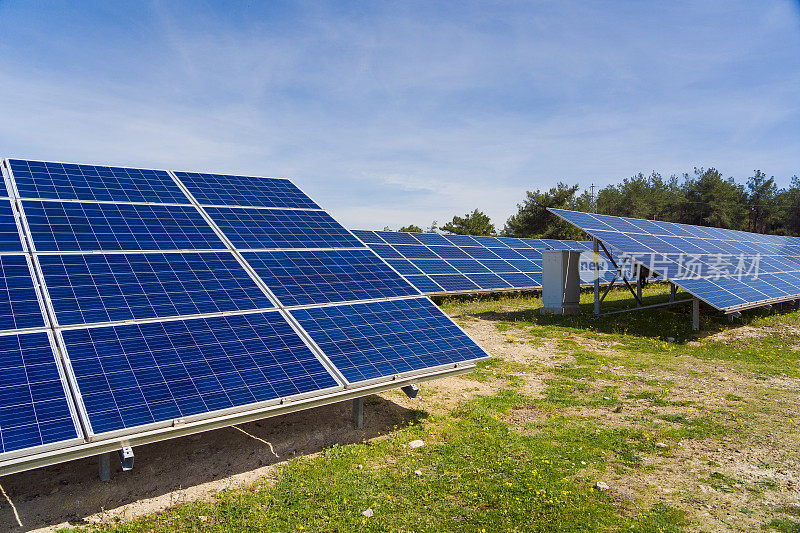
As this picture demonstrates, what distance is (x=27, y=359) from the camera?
6.54 metres

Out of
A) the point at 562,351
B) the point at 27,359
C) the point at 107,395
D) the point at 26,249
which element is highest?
the point at 26,249

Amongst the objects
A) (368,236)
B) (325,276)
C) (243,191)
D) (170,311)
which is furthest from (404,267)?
(170,311)

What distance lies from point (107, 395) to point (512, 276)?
80.0 feet

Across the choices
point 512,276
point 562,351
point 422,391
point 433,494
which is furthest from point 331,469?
point 512,276

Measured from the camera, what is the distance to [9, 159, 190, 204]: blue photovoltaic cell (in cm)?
1105

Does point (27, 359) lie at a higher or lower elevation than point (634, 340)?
higher

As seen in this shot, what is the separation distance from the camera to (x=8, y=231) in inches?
357

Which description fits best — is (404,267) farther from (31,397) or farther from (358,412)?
(31,397)

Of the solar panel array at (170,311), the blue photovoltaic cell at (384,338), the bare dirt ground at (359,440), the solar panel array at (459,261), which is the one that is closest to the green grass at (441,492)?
the bare dirt ground at (359,440)

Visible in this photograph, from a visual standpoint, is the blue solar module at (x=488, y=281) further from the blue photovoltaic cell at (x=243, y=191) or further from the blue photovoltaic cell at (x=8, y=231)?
the blue photovoltaic cell at (x=8, y=231)

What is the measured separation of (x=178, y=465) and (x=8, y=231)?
5511 mm

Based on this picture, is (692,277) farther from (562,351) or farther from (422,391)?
(422,391)

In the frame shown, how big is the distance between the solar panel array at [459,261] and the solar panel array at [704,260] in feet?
13.8

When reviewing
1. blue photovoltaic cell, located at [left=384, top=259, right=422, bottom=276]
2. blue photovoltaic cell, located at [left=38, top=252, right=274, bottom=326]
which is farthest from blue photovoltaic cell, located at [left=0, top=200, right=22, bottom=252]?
blue photovoltaic cell, located at [left=384, top=259, right=422, bottom=276]
